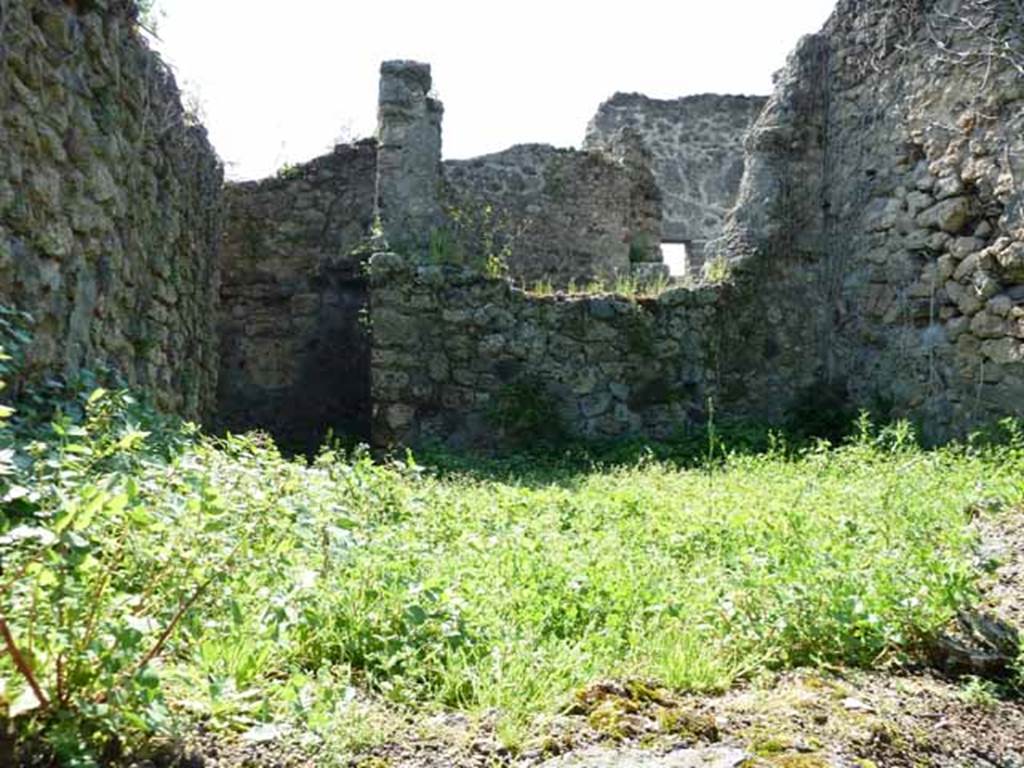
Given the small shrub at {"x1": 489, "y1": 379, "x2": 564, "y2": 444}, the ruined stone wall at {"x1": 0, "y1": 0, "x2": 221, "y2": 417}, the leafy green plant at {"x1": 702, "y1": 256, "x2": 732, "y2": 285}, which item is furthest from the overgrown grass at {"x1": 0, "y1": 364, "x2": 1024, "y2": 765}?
the leafy green plant at {"x1": 702, "y1": 256, "x2": 732, "y2": 285}

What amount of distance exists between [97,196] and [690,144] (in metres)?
15.2

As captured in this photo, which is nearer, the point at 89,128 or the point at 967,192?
Result: the point at 89,128

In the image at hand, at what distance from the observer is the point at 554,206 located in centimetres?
1277

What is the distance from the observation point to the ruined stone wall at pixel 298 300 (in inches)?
399

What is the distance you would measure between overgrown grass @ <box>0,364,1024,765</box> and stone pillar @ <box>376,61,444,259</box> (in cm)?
436

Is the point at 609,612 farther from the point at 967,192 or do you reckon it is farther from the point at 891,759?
the point at 967,192

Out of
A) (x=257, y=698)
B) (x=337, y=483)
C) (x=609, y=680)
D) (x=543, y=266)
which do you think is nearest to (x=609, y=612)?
(x=609, y=680)

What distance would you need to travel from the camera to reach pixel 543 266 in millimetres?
12703

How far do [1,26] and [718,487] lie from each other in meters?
4.65

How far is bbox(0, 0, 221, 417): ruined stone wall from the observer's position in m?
3.96

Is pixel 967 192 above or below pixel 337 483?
above

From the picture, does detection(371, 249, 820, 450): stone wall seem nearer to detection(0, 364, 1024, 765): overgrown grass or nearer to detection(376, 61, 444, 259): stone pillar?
detection(376, 61, 444, 259): stone pillar

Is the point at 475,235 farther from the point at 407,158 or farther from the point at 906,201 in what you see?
the point at 906,201

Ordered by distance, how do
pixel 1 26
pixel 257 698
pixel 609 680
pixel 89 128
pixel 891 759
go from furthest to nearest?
1. pixel 89 128
2. pixel 1 26
3. pixel 609 680
4. pixel 891 759
5. pixel 257 698
